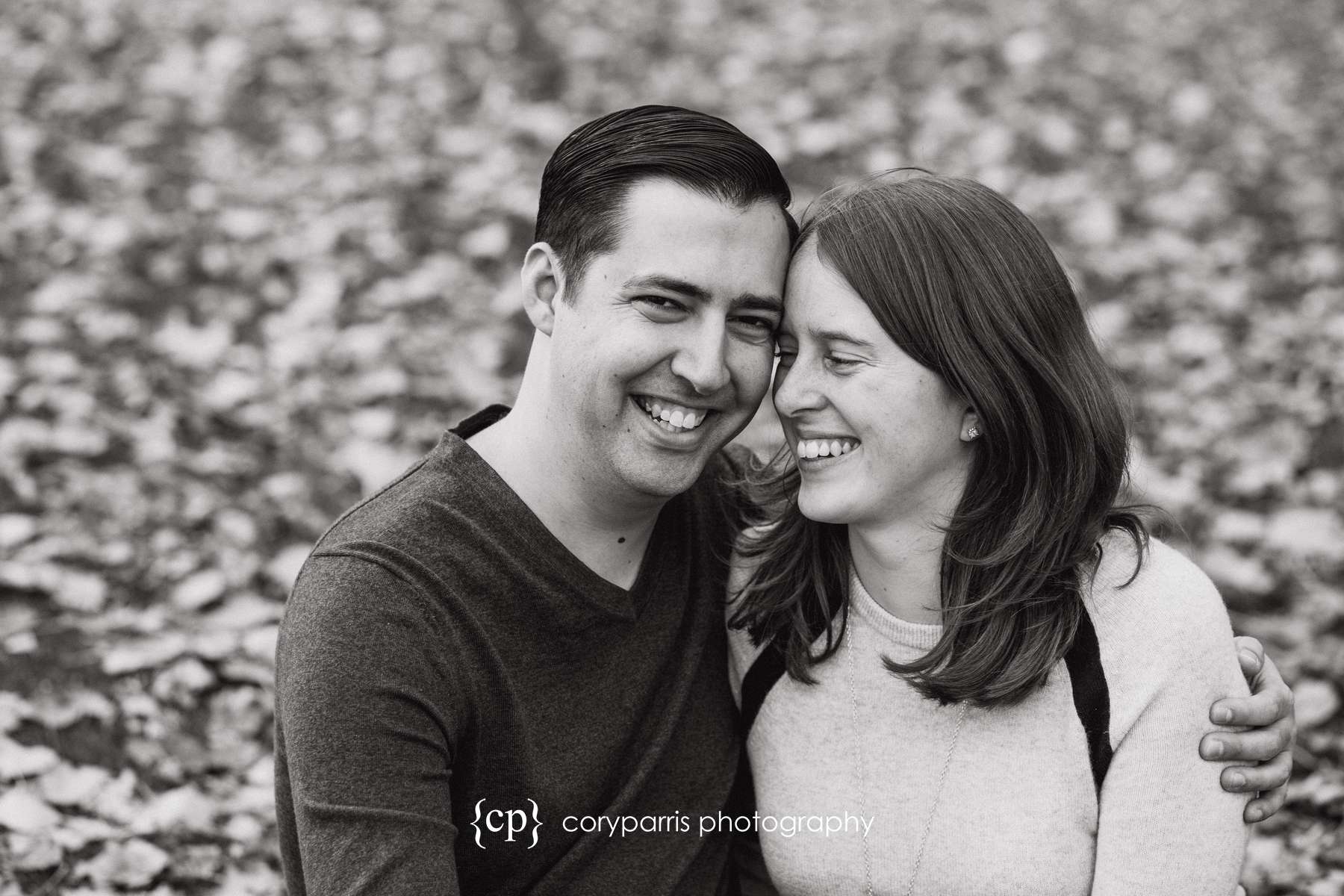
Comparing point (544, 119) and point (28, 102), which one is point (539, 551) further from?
point (28, 102)

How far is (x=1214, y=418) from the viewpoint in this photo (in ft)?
14.5

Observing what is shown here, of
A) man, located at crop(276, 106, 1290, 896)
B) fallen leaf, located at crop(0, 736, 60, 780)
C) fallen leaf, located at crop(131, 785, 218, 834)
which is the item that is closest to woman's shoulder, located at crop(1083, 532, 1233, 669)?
man, located at crop(276, 106, 1290, 896)

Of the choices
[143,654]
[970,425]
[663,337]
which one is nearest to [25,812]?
[143,654]

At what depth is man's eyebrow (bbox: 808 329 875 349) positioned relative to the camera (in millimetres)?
2090

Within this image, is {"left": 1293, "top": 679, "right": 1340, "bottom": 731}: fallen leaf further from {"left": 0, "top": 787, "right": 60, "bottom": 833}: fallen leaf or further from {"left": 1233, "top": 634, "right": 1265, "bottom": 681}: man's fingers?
{"left": 0, "top": 787, "right": 60, "bottom": 833}: fallen leaf

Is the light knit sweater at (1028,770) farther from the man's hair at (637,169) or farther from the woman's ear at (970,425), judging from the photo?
the man's hair at (637,169)

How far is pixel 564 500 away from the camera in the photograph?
222 centimetres

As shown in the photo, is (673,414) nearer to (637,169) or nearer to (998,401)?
(637,169)

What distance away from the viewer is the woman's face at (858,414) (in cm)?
209

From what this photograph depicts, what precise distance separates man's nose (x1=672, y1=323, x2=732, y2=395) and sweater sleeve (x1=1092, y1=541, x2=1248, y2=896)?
0.78 meters

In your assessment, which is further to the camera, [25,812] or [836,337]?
[25,812]

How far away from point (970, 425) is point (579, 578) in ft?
2.31

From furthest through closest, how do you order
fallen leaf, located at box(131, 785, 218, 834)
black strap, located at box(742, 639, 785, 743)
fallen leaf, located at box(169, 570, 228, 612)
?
fallen leaf, located at box(169, 570, 228, 612) < fallen leaf, located at box(131, 785, 218, 834) < black strap, located at box(742, 639, 785, 743)

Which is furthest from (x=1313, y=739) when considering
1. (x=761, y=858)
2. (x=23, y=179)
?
(x=23, y=179)
